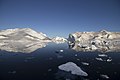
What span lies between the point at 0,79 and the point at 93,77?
23125 mm

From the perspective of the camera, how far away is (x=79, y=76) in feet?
Answer: 151

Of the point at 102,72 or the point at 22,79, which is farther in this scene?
the point at 102,72

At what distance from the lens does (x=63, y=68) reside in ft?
180

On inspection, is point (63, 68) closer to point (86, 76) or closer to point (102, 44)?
point (86, 76)

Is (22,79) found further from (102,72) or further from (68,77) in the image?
(102,72)

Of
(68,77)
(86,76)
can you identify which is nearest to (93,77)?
(86,76)

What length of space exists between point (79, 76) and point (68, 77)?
10.2 ft

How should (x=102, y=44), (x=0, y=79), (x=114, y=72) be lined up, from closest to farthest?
(x=0, y=79) → (x=114, y=72) → (x=102, y=44)

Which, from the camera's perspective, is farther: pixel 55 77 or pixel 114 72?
pixel 114 72

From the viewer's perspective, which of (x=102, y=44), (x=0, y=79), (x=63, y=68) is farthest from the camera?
(x=102, y=44)

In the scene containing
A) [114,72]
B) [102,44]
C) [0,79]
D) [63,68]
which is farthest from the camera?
[102,44]

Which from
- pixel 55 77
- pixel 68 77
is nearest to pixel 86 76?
pixel 68 77

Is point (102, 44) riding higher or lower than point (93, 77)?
higher

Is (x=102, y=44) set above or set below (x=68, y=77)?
above
